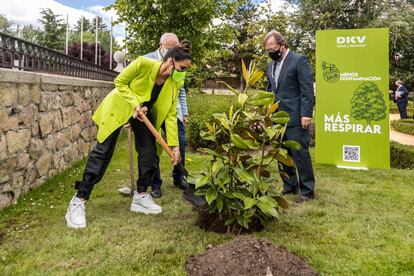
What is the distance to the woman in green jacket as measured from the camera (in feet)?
10.9

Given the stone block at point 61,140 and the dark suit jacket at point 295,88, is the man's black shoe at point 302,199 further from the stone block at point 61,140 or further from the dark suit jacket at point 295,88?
the stone block at point 61,140

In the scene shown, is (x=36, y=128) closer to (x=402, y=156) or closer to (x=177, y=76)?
(x=177, y=76)

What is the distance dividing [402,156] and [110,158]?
6.37 metres

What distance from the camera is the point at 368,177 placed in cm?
570

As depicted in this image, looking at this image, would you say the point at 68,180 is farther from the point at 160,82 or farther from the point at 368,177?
the point at 368,177

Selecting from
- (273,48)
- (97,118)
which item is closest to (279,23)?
Answer: (273,48)

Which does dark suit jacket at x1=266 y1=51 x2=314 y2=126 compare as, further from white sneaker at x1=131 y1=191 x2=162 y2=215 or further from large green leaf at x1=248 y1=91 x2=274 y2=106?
white sneaker at x1=131 y1=191 x2=162 y2=215

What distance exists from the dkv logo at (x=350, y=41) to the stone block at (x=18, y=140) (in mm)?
4704

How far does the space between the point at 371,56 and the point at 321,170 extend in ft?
6.25

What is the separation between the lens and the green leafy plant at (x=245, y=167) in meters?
2.97

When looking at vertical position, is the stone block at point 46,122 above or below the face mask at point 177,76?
below

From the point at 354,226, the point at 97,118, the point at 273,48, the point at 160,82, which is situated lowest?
the point at 354,226

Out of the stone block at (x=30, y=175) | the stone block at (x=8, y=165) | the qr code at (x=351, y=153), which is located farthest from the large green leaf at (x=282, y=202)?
the qr code at (x=351, y=153)

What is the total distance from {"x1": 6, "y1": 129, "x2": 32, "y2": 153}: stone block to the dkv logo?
4704 millimetres
